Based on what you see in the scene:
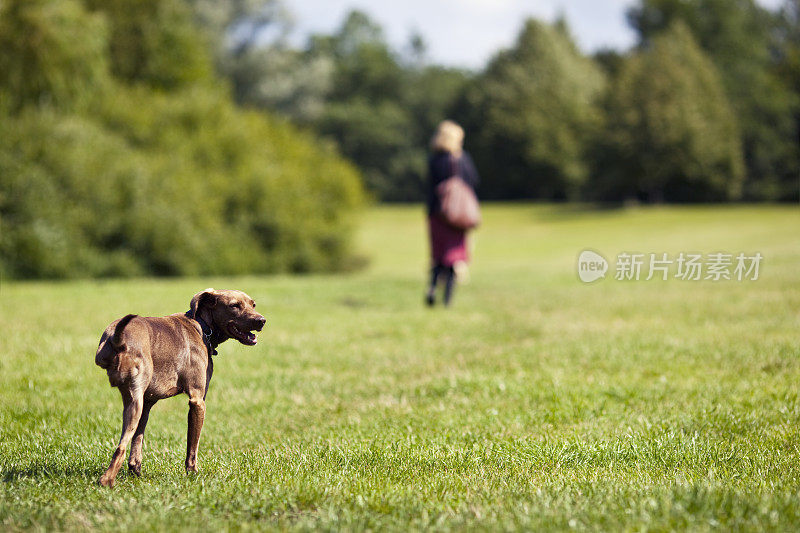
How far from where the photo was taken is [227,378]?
849 cm

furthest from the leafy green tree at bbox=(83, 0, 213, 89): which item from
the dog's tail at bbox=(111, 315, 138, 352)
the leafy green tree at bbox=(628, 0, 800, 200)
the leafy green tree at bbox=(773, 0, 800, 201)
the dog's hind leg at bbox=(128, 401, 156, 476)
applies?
the leafy green tree at bbox=(628, 0, 800, 200)

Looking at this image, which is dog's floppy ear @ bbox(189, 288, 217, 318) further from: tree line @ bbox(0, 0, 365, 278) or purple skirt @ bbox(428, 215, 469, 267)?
tree line @ bbox(0, 0, 365, 278)

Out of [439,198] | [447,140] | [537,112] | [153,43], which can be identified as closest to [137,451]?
[439,198]

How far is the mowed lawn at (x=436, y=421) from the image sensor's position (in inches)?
159

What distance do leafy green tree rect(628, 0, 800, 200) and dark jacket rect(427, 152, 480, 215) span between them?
181ft

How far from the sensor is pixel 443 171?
44.4 ft

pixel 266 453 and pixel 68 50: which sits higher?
pixel 68 50

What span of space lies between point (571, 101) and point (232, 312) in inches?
2931

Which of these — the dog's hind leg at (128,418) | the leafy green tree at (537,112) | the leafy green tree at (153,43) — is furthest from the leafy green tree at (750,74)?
the dog's hind leg at (128,418)

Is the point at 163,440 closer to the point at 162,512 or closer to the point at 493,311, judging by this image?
the point at 162,512

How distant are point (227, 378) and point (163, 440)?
2457mm

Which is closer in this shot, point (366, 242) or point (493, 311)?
point (493, 311)

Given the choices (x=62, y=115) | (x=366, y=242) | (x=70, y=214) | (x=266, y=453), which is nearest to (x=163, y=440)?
(x=266, y=453)

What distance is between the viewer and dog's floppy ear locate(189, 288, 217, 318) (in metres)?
4.46
